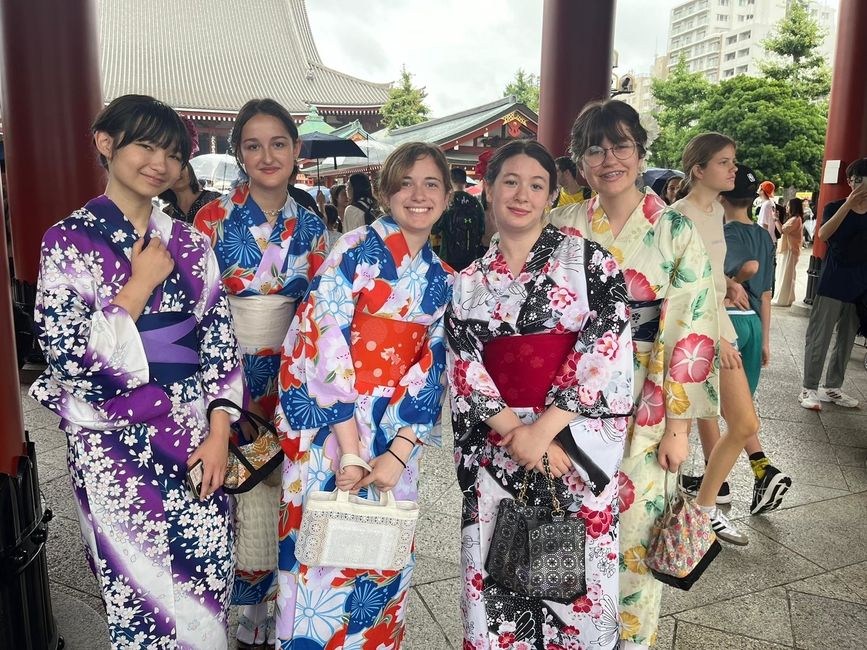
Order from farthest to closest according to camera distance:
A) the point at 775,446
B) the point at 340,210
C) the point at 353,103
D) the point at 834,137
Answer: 1. the point at 353,103
2. the point at 340,210
3. the point at 834,137
4. the point at 775,446

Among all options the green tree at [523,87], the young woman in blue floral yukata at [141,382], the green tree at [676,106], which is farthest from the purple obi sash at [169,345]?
the green tree at [523,87]

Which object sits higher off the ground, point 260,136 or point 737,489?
point 260,136

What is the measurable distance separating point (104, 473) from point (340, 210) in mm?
8536

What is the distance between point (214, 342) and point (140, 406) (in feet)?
0.85

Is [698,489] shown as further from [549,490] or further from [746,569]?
[549,490]

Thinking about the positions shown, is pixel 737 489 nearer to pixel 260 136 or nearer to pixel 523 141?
pixel 523 141

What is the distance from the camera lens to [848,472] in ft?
12.9

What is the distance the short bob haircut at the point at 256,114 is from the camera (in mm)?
2145

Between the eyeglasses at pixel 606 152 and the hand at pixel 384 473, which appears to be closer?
the hand at pixel 384 473

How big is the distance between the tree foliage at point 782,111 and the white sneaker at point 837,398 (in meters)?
17.0

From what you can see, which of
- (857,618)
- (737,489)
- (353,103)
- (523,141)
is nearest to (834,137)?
(737,489)

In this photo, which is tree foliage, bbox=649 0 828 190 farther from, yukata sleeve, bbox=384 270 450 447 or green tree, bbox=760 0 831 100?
yukata sleeve, bbox=384 270 450 447

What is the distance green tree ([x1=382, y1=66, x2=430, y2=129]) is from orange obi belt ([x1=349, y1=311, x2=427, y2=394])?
36541mm

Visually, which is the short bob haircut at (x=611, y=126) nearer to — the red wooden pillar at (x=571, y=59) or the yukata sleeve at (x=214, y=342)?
the yukata sleeve at (x=214, y=342)
